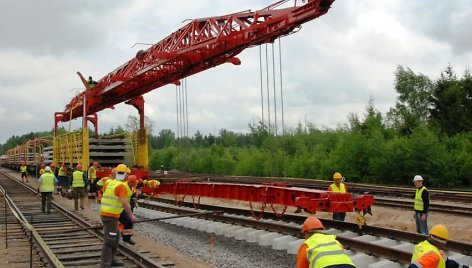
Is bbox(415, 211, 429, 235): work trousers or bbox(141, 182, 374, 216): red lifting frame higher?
bbox(141, 182, 374, 216): red lifting frame

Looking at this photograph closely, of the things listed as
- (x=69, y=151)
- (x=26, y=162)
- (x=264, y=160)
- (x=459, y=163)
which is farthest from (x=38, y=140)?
(x=459, y=163)

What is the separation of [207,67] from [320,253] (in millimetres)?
12461

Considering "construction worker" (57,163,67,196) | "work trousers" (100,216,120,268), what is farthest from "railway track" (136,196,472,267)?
"construction worker" (57,163,67,196)

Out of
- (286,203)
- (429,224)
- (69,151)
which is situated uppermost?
(69,151)

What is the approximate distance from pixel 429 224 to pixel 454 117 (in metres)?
25.1

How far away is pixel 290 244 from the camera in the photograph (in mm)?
8953

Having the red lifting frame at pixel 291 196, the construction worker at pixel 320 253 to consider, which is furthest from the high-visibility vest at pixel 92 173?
the construction worker at pixel 320 253

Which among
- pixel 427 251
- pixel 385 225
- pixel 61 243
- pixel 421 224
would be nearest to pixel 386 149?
pixel 385 225

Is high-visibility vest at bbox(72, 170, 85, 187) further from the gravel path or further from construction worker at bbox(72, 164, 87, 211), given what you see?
the gravel path

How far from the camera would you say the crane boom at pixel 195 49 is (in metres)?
12.5

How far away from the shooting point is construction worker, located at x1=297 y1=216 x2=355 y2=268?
159 inches

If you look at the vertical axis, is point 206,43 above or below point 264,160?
above

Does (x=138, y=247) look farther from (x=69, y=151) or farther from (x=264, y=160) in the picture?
(x=264, y=160)

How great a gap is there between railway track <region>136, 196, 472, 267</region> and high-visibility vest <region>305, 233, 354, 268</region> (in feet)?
11.1
